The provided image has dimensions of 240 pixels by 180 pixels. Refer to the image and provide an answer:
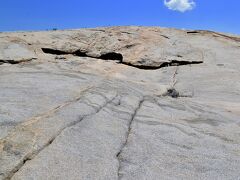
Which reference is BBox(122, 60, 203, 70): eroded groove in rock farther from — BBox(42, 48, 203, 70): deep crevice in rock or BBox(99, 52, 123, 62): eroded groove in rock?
BBox(99, 52, 123, 62): eroded groove in rock

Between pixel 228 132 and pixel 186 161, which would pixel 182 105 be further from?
pixel 186 161

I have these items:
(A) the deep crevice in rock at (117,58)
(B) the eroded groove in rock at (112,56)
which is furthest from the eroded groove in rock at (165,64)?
(B) the eroded groove in rock at (112,56)

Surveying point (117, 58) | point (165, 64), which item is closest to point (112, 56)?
point (117, 58)

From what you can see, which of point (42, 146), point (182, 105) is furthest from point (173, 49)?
point (42, 146)

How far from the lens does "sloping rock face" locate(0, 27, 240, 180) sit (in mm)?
7684

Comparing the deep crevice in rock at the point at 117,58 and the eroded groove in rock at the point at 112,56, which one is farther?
the eroded groove in rock at the point at 112,56

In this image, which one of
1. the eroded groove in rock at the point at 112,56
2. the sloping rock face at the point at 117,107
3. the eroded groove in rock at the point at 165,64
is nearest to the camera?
the sloping rock face at the point at 117,107

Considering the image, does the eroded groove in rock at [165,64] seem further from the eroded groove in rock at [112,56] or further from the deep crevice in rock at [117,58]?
the eroded groove in rock at [112,56]

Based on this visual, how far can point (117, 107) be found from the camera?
11375 mm

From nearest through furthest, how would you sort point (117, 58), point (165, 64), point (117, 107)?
point (117, 107) < point (165, 64) < point (117, 58)

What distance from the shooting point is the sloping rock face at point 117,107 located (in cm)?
768

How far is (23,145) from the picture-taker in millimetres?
7512

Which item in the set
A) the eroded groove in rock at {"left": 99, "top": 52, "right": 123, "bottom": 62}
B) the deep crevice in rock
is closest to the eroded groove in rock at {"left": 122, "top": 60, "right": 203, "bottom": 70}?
the deep crevice in rock

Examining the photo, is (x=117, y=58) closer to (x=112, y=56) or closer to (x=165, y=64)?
(x=112, y=56)
